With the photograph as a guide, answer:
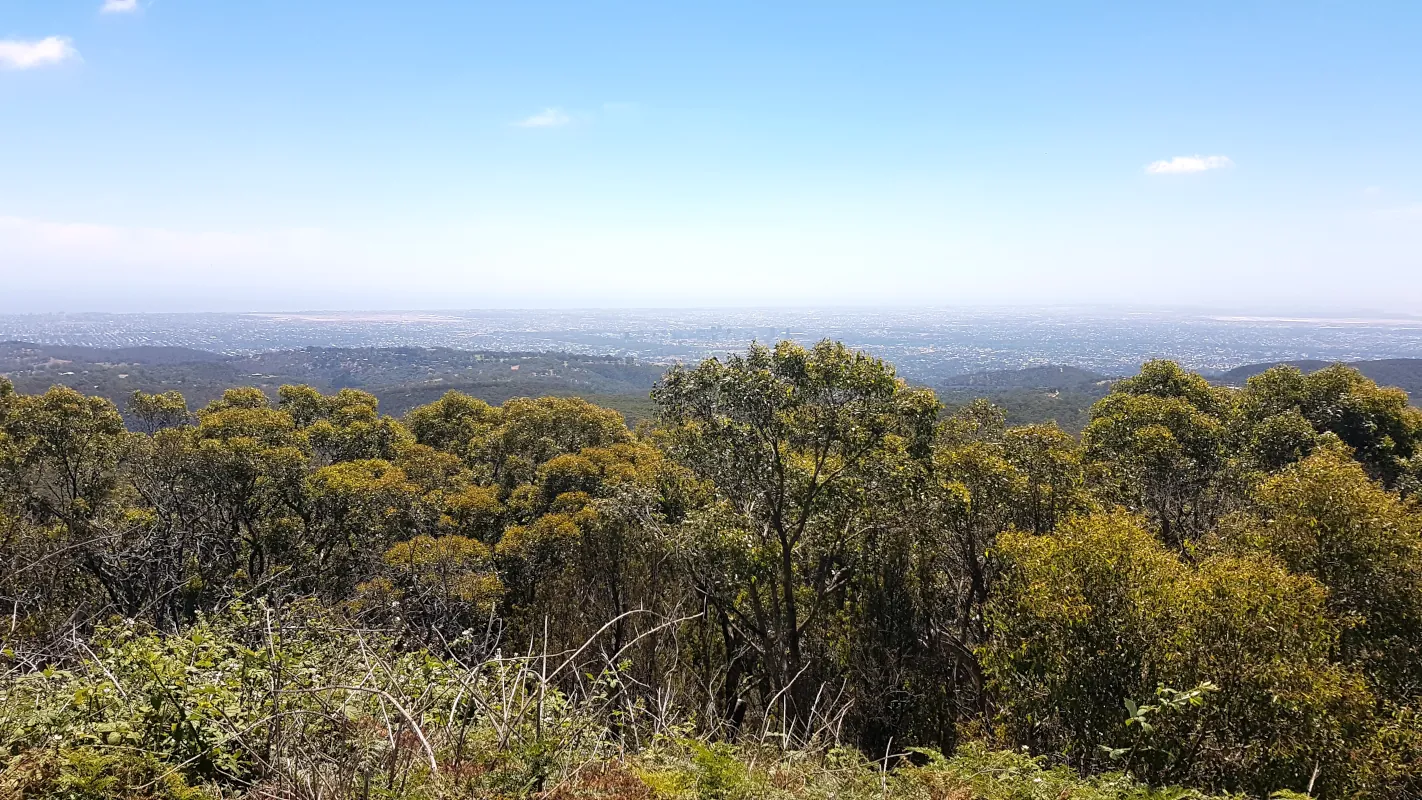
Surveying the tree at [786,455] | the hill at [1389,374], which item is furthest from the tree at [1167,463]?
the hill at [1389,374]

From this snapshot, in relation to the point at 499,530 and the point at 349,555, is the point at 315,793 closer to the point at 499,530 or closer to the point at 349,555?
the point at 499,530

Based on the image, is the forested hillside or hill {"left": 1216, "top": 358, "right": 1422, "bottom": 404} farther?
hill {"left": 1216, "top": 358, "right": 1422, "bottom": 404}

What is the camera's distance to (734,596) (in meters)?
11.6

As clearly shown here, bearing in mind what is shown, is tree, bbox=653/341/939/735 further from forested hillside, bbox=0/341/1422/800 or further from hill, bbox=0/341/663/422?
hill, bbox=0/341/663/422

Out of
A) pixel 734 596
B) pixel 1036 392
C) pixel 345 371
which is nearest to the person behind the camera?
pixel 734 596

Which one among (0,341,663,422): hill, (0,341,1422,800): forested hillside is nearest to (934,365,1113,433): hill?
(0,341,1422,800): forested hillside

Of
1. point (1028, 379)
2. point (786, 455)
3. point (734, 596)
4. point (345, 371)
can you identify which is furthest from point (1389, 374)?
point (345, 371)

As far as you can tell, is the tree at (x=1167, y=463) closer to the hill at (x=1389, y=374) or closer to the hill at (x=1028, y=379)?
the hill at (x=1389, y=374)

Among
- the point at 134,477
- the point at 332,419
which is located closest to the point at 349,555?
the point at 134,477

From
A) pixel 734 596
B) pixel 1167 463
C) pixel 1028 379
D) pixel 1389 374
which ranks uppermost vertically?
pixel 1167 463

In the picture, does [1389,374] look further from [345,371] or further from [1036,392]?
[345,371]

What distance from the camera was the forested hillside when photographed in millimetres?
4094

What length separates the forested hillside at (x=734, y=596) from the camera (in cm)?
409

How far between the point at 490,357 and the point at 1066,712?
17678 centimetres
